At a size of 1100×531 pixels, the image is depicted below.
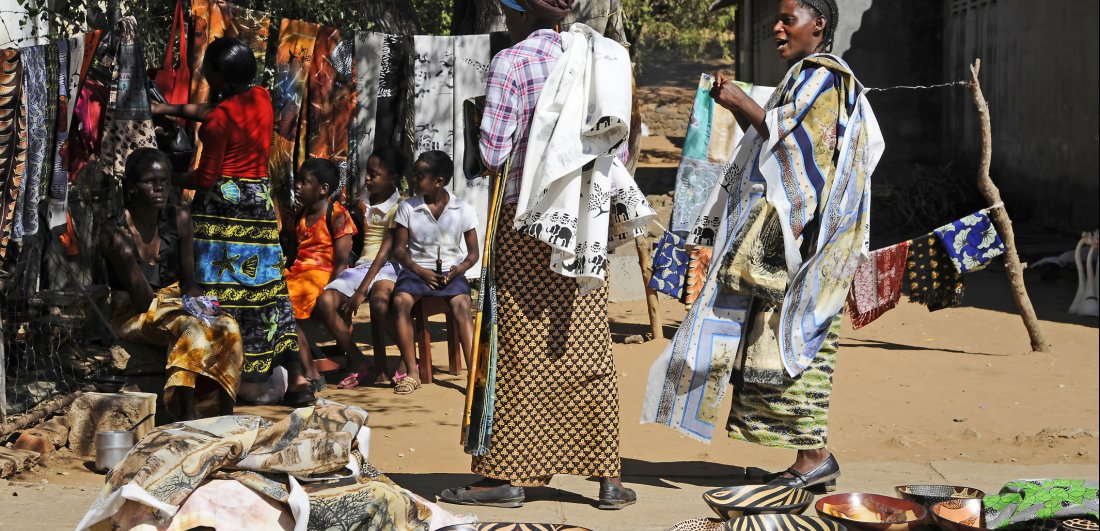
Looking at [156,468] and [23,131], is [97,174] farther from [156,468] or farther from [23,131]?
[156,468]

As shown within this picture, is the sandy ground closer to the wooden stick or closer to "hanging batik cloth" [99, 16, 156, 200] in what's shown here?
the wooden stick

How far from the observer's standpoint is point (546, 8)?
13.2 feet

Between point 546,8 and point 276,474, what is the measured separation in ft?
5.92

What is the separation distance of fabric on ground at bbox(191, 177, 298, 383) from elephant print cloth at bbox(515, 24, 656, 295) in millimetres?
2200

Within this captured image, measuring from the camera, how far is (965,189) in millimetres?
13125

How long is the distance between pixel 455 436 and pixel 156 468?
2.42 m

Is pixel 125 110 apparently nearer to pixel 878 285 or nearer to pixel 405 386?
pixel 405 386

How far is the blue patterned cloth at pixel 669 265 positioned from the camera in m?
7.33

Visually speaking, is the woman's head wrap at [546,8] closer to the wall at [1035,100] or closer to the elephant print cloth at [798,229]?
the elephant print cloth at [798,229]

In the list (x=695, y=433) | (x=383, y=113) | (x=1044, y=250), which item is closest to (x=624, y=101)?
(x=695, y=433)

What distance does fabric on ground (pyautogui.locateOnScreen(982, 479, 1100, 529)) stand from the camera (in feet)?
11.0

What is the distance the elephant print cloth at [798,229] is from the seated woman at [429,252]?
99.3 inches

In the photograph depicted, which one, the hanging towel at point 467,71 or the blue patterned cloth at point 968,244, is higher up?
the hanging towel at point 467,71

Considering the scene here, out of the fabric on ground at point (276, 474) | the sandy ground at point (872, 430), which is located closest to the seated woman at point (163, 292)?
the sandy ground at point (872, 430)
